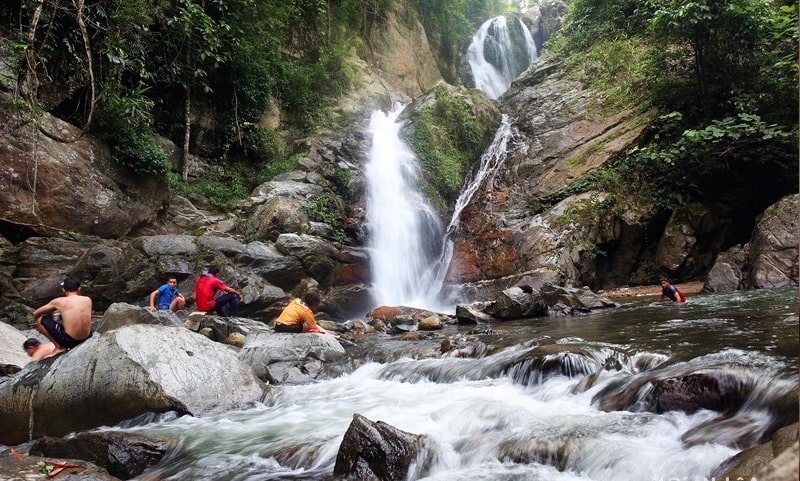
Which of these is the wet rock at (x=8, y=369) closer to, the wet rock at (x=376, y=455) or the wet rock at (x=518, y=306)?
the wet rock at (x=376, y=455)

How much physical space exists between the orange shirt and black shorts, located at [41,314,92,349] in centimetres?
309

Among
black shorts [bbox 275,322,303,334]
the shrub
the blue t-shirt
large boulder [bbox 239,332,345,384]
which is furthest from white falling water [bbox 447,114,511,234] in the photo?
large boulder [bbox 239,332,345,384]

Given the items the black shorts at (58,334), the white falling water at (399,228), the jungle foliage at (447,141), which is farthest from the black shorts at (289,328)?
the jungle foliage at (447,141)

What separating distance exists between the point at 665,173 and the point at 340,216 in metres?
10.8

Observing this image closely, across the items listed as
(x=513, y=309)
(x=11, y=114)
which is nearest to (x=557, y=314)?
(x=513, y=309)

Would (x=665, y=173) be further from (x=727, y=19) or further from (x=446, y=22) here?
(x=446, y=22)

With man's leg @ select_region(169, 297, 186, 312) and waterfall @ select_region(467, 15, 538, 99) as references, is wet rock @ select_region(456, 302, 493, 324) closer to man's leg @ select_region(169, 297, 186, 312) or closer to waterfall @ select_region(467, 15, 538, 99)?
man's leg @ select_region(169, 297, 186, 312)

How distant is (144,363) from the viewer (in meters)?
5.70

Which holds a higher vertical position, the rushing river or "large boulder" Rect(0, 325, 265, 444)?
"large boulder" Rect(0, 325, 265, 444)

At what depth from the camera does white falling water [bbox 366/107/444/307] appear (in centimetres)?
1623

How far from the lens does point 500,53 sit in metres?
32.6

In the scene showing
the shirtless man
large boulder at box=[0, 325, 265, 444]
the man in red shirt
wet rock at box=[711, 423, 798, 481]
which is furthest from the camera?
the man in red shirt

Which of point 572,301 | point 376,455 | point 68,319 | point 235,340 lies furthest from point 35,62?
point 572,301

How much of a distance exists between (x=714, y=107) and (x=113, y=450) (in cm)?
1808
